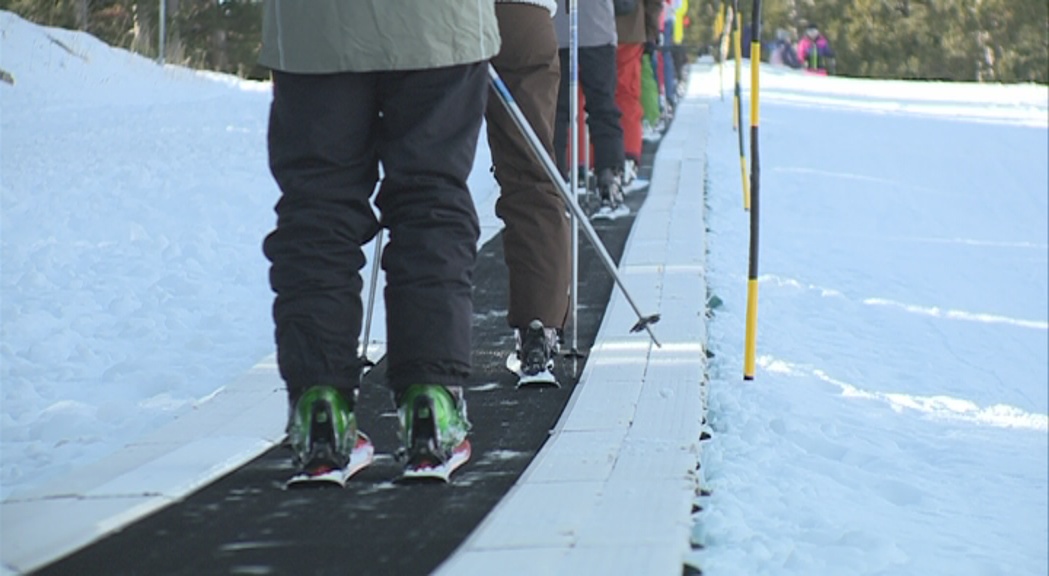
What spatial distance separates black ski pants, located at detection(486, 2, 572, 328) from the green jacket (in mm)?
1052

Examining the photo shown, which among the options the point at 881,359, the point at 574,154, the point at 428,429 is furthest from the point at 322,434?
the point at 881,359

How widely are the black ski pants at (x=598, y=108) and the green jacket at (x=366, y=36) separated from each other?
469 cm

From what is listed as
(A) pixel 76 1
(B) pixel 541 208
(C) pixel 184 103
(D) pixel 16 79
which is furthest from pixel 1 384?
(A) pixel 76 1

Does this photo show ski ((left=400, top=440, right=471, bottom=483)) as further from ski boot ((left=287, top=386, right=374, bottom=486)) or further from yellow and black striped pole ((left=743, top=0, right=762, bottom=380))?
yellow and black striped pole ((left=743, top=0, right=762, bottom=380))

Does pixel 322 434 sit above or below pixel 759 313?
above

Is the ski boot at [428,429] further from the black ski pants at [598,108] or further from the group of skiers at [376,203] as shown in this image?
the black ski pants at [598,108]

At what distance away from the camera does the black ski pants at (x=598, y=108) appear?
29.1 feet

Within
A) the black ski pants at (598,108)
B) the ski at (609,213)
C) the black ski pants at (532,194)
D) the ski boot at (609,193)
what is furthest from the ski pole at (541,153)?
the ski boot at (609,193)

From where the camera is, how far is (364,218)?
3.88 m

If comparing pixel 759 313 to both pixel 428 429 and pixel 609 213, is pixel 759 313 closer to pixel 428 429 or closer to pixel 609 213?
pixel 609 213

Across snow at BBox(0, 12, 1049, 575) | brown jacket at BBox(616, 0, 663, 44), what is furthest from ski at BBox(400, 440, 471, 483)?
brown jacket at BBox(616, 0, 663, 44)

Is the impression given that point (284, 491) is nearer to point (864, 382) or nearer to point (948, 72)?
point (864, 382)

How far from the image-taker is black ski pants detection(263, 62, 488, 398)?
3.78 m

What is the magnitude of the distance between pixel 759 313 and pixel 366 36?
16.1ft
